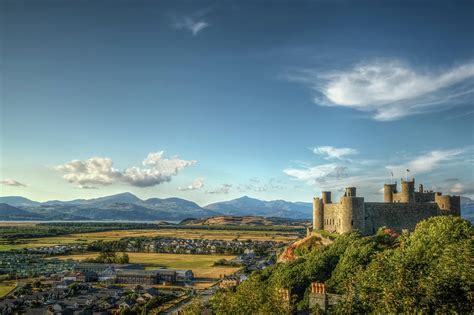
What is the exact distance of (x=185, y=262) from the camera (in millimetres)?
119438

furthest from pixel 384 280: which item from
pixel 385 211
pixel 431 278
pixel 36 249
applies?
pixel 36 249

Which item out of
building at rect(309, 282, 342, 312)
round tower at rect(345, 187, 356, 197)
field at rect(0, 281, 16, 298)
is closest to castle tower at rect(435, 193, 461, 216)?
round tower at rect(345, 187, 356, 197)

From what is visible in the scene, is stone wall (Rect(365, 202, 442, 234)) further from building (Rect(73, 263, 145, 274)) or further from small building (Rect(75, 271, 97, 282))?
building (Rect(73, 263, 145, 274))

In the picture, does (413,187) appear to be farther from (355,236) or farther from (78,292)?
(78,292)

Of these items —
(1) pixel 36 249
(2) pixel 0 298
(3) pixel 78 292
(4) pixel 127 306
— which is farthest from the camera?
(1) pixel 36 249

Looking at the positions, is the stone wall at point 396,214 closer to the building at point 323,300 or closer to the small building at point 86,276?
the building at point 323,300

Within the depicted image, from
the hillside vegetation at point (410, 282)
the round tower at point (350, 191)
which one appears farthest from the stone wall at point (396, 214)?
the hillside vegetation at point (410, 282)

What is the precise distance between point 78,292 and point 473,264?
6688 cm

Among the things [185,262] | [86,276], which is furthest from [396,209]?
[185,262]

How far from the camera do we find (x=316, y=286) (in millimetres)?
29141

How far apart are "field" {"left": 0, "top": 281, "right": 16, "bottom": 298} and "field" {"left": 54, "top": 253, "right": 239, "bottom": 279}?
99.4 feet

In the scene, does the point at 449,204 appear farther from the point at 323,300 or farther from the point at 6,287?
the point at 6,287

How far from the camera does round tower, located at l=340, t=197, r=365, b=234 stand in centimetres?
4834

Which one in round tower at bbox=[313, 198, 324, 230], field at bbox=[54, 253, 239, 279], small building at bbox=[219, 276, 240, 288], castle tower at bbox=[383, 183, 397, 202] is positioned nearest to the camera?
castle tower at bbox=[383, 183, 397, 202]
